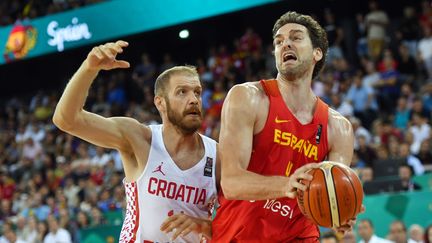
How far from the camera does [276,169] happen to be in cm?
432

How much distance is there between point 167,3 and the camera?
17.5 meters

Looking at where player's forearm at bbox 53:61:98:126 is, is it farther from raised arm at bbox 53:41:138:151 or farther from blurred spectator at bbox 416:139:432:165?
blurred spectator at bbox 416:139:432:165

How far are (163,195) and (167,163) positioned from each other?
21cm

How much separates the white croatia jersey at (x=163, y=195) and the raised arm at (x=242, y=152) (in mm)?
614

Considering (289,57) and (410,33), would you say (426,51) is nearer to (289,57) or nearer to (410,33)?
(410,33)

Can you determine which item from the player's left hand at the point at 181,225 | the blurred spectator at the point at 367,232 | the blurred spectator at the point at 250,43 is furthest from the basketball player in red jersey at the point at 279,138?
the blurred spectator at the point at 250,43

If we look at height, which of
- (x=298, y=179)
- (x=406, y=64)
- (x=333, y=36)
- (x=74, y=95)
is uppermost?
(x=333, y=36)

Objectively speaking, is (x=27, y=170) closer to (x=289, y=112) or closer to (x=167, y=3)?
(x=167, y=3)

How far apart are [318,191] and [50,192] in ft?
44.1

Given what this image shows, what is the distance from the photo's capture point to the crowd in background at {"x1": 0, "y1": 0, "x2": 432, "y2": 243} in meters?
11.8

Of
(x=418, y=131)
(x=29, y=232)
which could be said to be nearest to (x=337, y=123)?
(x=418, y=131)

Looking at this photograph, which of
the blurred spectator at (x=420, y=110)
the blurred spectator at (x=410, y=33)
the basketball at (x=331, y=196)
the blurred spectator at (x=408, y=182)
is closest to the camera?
the basketball at (x=331, y=196)

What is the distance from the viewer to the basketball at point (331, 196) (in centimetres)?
363

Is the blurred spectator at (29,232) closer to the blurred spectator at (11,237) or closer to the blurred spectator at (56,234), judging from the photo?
the blurred spectator at (11,237)
